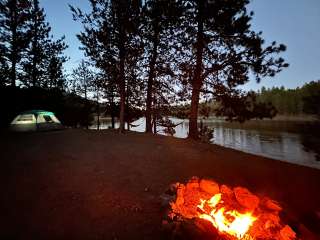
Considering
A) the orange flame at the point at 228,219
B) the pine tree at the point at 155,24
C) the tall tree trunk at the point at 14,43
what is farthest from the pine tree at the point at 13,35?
the orange flame at the point at 228,219

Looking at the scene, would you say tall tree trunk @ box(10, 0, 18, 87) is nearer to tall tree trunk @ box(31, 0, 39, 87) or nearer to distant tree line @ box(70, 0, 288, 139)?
tall tree trunk @ box(31, 0, 39, 87)

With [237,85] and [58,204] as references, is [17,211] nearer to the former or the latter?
[58,204]

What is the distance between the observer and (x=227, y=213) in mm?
5816


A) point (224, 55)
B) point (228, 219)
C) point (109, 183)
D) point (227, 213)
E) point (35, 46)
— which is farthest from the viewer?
point (35, 46)

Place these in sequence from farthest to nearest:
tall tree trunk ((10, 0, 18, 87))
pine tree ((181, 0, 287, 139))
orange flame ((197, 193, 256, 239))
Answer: tall tree trunk ((10, 0, 18, 87)) < pine tree ((181, 0, 287, 139)) < orange flame ((197, 193, 256, 239))

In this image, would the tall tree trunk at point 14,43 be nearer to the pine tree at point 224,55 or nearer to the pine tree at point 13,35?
the pine tree at point 13,35

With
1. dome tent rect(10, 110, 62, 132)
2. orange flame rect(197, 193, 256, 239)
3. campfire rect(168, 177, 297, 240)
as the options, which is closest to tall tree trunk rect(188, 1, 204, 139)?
dome tent rect(10, 110, 62, 132)

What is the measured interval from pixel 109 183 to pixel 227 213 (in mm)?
4028

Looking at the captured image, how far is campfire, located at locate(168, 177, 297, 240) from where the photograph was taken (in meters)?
5.42

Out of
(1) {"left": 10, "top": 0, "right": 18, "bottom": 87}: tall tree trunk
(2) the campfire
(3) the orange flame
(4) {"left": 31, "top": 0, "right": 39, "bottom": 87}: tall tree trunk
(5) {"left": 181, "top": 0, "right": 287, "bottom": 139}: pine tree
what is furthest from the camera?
(4) {"left": 31, "top": 0, "right": 39, "bottom": 87}: tall tree trunk

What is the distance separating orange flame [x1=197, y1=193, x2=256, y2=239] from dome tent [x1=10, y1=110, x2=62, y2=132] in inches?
649

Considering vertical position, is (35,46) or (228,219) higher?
(35,46)

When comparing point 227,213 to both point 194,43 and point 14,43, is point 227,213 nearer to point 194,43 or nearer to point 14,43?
point 194,43

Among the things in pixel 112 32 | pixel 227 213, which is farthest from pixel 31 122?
pixel 227 213
